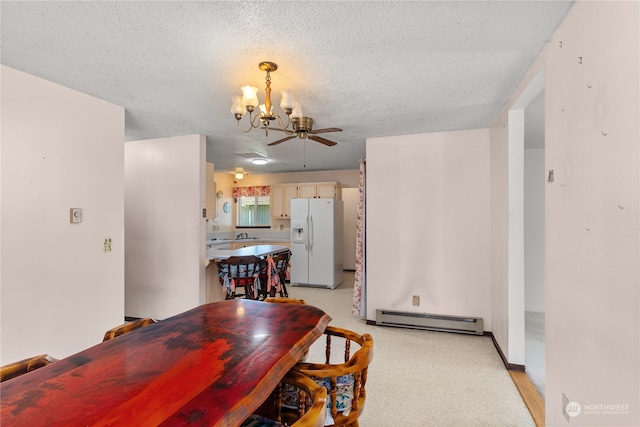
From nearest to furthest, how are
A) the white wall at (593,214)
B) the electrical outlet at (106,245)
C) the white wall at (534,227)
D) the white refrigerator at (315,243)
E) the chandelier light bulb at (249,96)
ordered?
the white wall at (593,214)
the chandelier light bulb at (249,96)
the electrical outlet at (106,245)
the white wall at (534,227)
the white refrigerator at (315,243)

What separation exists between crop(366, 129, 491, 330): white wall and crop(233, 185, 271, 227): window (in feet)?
12.3

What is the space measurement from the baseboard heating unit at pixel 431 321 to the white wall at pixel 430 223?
0.07m

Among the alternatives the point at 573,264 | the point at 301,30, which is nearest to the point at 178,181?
the point at 301,30

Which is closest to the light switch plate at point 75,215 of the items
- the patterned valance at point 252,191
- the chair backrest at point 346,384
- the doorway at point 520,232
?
the chair backrest at point 346,384

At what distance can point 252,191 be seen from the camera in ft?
23.5

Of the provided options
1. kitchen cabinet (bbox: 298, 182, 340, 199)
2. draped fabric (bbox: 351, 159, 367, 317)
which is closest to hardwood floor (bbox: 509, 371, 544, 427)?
draped fabric (bbox: 351, 159, 367, 317)

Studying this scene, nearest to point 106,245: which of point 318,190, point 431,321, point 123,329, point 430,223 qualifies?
point 123,329

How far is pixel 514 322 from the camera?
8.71 feet

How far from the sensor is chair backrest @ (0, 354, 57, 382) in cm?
109

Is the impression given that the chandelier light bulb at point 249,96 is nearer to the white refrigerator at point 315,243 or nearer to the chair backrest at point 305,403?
the chair backrest at point 305,403

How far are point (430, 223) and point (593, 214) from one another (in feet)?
7.76

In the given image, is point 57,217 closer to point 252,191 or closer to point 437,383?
point 437,383

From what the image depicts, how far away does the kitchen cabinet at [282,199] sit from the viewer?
22.0ft

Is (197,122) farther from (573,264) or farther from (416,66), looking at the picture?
(573,264)
